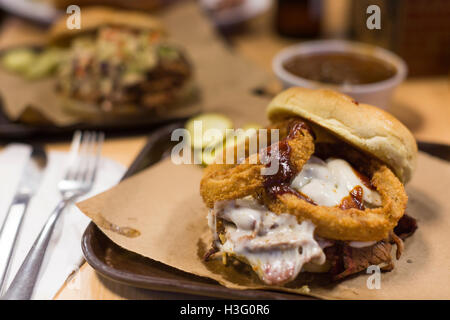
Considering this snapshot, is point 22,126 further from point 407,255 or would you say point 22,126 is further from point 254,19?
point 254,19

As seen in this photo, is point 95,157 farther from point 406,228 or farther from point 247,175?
point 406,228

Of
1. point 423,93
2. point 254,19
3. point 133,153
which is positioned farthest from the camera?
point 254,19

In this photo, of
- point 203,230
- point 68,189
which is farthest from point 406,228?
point 68,189

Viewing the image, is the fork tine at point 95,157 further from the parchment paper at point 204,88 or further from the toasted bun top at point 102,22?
the toasted bun top at point 102,22

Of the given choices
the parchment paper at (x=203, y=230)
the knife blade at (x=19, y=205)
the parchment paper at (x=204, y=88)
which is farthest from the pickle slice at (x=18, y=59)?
the parchment paper at (x=203, y=230)
